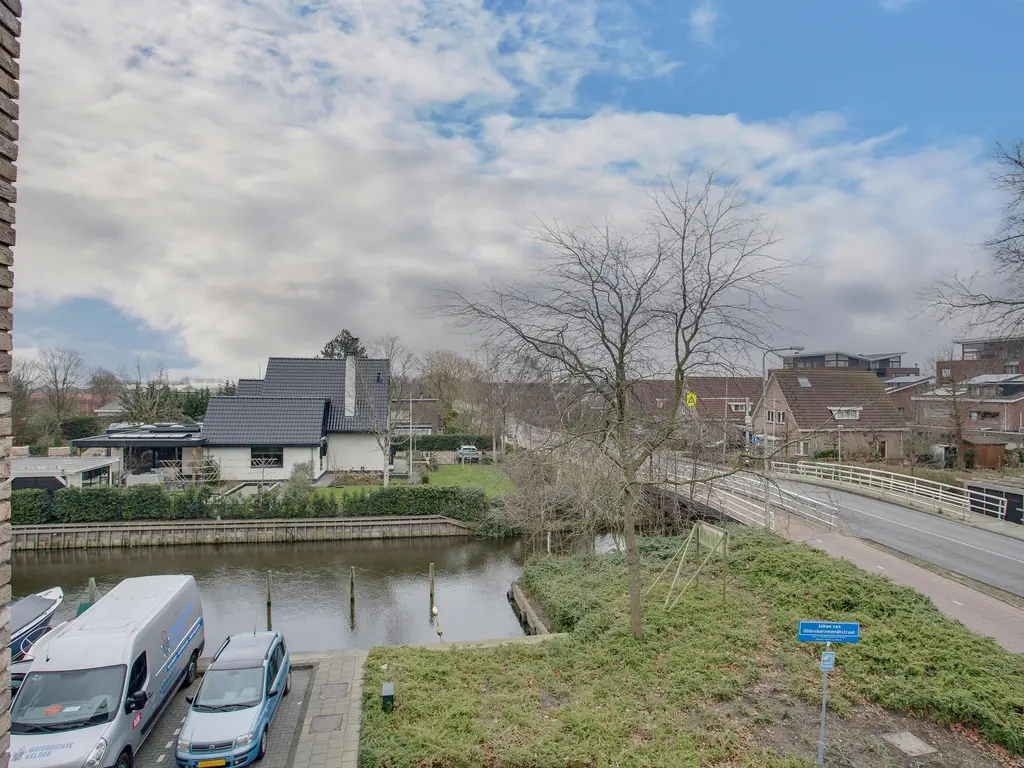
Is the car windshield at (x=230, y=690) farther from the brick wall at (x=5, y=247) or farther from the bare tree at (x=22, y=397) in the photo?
the bare tree at (x=22, y=397)

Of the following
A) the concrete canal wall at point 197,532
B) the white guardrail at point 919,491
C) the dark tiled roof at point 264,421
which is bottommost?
the concrete canal wall at point 197,532

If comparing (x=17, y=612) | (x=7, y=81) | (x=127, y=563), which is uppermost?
(x=7, y=81)

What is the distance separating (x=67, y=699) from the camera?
9570 mm

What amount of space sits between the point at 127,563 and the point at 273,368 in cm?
1890

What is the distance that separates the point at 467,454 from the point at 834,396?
2687 cm

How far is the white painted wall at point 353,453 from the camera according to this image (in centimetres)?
4000

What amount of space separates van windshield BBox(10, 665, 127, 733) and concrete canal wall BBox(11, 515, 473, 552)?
776 inches

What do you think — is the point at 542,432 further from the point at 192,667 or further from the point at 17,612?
the point at 17,612

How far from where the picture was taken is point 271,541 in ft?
95.3

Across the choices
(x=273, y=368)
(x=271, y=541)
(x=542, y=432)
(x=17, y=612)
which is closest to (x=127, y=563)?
(x=271, y=541)

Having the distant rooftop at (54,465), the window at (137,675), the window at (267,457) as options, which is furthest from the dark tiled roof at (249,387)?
the window at (137,675)

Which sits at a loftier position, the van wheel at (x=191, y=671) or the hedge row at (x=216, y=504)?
the hedge row at (x=216, y=504)

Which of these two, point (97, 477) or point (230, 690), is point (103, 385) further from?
point (230, 690)

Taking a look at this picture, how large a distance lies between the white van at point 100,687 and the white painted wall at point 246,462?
81.2 feet
